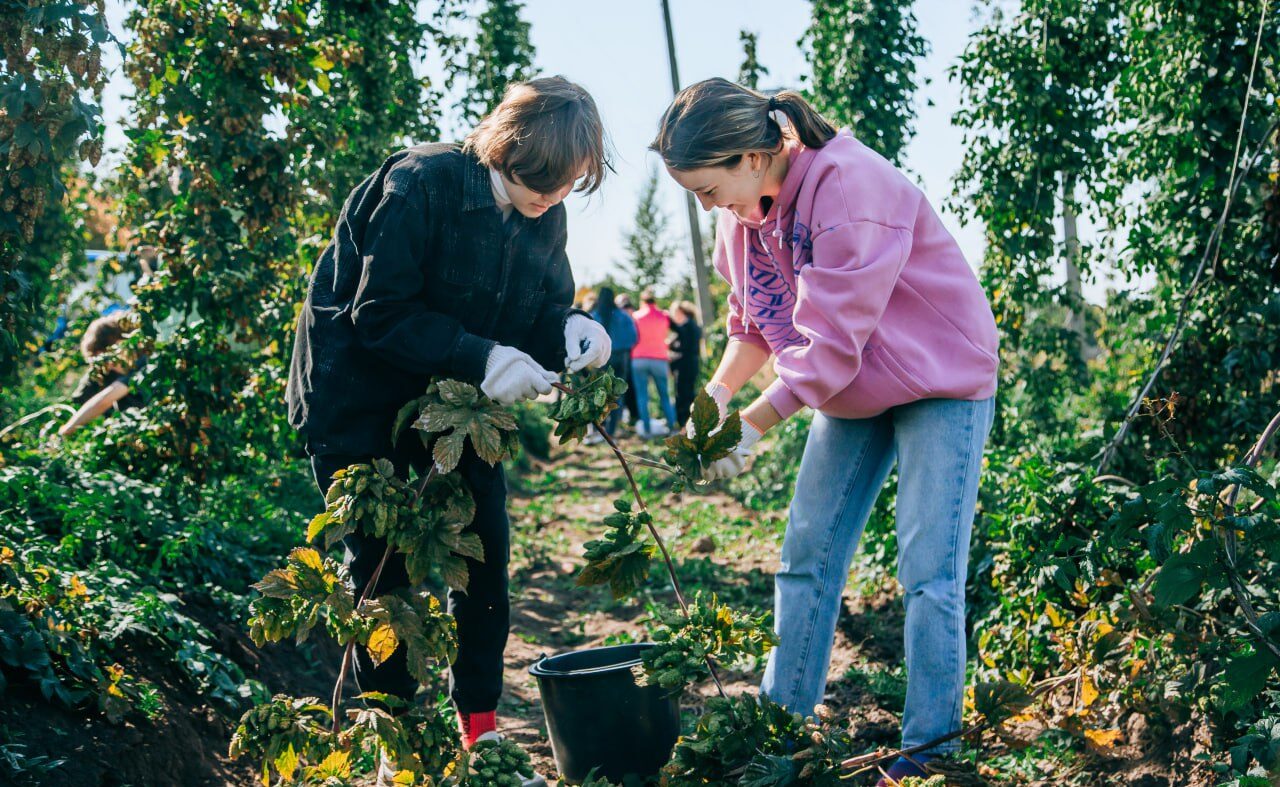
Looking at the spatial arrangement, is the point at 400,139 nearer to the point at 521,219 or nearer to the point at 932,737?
the point at 521,219

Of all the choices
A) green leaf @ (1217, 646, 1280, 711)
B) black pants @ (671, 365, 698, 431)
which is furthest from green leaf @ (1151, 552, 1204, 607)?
black pants @ (671, 365, 698, 431)

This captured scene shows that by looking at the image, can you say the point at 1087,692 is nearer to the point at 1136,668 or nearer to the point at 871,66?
the point at 1136,668

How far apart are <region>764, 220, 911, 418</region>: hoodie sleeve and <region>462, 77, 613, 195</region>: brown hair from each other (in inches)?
20.7

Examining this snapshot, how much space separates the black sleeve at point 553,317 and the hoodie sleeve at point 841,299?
600mm

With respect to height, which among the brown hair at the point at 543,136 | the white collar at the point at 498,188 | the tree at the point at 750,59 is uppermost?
the tree at the point at 750,59

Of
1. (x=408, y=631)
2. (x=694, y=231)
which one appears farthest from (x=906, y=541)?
(x=694, y=231)

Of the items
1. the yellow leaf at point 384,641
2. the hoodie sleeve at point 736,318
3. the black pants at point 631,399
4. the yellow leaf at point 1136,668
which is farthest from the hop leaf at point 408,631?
the black pants at point 631,399

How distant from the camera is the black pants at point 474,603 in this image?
2.45 meters

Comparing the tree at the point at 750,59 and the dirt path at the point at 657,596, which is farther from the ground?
the tree at the point at 750,59

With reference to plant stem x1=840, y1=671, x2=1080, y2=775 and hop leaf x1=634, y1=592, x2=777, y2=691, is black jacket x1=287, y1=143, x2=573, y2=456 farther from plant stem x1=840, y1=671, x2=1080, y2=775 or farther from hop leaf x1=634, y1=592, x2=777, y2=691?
plant stem x1=840, y1=671, x2=1080, y2=775

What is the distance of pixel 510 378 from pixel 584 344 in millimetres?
319

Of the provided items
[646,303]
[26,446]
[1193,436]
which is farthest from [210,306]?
[646,303]

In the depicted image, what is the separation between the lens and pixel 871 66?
6629mm

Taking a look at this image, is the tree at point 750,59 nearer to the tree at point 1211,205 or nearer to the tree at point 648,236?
the tree at point 1211,205
